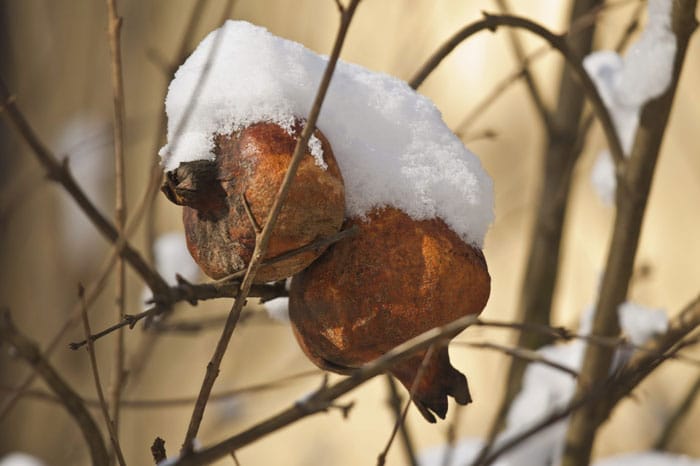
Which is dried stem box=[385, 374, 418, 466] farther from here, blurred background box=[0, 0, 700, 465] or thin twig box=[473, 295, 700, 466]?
blurred background box=[0, 0, 700, 465]

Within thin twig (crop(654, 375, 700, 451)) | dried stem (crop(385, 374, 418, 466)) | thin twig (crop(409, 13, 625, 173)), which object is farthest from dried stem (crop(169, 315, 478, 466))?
thin twig (crop(654, 375, 700, 451))

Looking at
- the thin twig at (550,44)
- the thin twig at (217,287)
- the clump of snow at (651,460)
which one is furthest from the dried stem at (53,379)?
the clump of snow at (651,460)

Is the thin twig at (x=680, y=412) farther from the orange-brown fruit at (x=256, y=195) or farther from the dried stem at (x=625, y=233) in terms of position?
the orange-brown fruit at (x=256, y=195)

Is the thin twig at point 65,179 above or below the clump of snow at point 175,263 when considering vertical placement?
below

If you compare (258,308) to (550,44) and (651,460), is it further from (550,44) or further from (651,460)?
(550,44)

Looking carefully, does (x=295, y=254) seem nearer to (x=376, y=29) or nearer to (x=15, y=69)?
(x=376, y=29)

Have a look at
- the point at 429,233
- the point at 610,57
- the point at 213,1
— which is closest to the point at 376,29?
the point at 213,1

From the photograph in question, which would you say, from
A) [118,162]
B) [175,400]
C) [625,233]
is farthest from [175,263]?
[625,233]
